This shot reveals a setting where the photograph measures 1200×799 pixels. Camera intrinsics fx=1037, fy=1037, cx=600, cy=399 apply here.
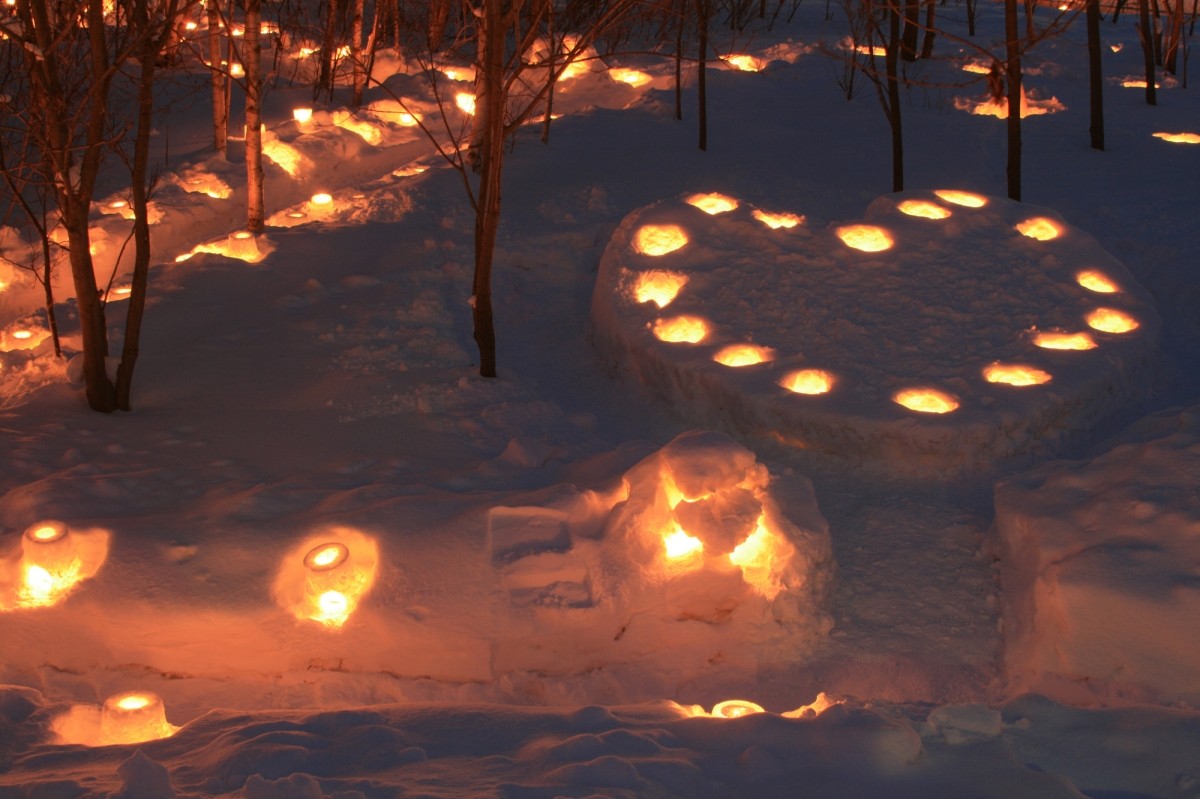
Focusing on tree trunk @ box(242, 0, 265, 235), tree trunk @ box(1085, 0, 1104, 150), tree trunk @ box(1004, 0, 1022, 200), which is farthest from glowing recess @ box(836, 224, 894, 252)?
tree trunk @ box(242, 0, 265, 235)

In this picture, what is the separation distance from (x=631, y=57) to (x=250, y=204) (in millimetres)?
5767

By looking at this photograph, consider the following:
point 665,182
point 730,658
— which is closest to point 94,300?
point 730,658

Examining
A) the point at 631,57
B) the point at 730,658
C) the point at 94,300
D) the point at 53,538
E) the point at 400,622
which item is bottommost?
the point at 730,658

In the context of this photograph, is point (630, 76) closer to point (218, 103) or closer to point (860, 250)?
point (218, 103)

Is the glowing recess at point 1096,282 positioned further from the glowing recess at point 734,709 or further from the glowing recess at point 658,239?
the glowing recess at point 734,709

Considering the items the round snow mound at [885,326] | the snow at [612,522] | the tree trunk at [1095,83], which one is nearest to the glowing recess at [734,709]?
the snow at [612,522]

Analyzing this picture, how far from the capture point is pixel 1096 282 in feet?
20.1

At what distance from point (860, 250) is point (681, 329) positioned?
49.2 inches

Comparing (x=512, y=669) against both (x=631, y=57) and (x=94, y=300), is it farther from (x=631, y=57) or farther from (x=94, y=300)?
(x=631, y=57)

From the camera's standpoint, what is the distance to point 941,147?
9.34 metres

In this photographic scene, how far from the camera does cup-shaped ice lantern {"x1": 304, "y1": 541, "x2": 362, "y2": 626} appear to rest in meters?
3.90

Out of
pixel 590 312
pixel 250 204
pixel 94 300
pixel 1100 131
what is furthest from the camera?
pixel 1100 131

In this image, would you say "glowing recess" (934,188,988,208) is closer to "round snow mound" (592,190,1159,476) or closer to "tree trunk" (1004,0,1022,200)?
"round snow mound" (592,190,1159,476)

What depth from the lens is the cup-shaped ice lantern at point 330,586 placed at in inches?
153
